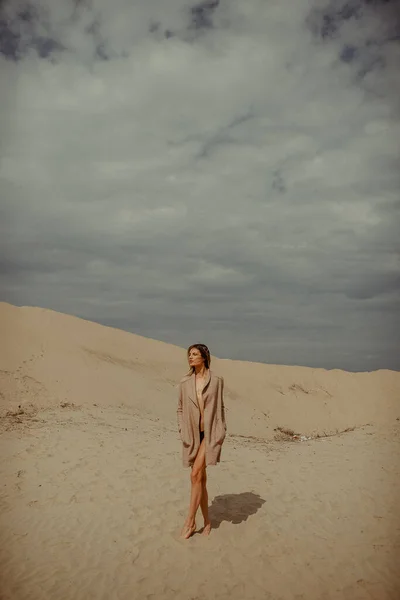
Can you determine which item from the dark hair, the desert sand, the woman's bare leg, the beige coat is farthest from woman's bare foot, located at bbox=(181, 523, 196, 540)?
the dark hair

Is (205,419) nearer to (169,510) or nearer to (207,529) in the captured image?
(207,529)

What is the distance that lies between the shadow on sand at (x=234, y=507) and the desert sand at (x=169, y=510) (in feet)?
0.11

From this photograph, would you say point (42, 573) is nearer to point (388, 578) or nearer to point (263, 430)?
point (388, 578)

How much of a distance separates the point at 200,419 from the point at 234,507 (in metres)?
2.38

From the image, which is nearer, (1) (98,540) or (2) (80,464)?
(1) (98,540)

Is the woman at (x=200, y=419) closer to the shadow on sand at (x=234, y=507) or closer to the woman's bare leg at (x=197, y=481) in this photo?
the woman's bare leg at (x=197, y=481)

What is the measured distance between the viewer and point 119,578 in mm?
5465

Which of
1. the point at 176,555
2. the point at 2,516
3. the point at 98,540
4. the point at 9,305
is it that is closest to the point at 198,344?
the point at 176,555

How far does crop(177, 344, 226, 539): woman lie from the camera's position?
6.12 meters

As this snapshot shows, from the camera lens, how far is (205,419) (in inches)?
242

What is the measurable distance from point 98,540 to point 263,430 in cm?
1544

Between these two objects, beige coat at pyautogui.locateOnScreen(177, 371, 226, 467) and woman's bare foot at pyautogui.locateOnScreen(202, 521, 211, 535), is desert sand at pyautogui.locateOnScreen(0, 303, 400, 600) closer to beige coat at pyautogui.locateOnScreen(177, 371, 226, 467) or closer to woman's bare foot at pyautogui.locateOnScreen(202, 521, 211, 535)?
woman's bare foot at pyautogui.locateOnScreen(202, 521, 211, 535)

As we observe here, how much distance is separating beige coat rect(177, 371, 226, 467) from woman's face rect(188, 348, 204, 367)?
242 mm

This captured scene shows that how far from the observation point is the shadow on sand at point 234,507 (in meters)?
7.10
